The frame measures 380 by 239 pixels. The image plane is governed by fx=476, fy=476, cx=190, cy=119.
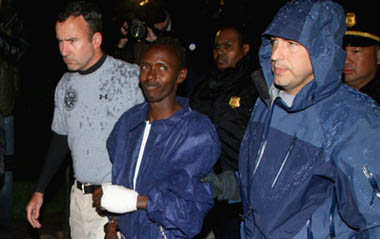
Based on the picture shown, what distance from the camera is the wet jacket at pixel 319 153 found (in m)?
1.96

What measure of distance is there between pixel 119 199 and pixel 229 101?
1.78 metres

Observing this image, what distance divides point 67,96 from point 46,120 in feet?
23.5

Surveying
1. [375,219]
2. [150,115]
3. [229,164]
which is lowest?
[229,164]

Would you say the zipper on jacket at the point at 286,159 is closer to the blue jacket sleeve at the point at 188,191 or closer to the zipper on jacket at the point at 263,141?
the zipper on jacket at the point at 263,141

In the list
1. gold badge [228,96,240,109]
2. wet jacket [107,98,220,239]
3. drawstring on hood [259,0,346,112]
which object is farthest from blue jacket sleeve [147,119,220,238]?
gold badge [228,96,240,109]

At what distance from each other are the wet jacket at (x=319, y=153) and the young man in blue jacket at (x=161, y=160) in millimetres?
390

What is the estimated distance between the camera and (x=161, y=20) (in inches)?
212

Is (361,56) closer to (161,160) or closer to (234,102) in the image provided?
(234,102)

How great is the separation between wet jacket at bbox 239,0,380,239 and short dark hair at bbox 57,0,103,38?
163cm

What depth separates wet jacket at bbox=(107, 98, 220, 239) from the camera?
260cm

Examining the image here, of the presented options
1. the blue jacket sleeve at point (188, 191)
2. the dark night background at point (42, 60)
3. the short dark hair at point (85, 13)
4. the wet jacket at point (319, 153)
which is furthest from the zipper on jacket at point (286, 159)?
the dark night background at point (42, 60)

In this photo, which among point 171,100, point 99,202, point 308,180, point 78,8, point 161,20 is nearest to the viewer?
point 308,180

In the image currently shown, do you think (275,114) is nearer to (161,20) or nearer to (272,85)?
(272,85)

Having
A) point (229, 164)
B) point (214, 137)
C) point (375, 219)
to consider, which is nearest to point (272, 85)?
point (214, 137)
